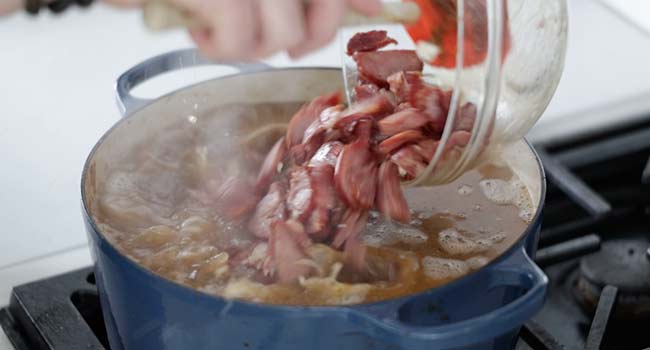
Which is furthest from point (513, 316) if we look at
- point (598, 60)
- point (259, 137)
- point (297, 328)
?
point (598, 60)

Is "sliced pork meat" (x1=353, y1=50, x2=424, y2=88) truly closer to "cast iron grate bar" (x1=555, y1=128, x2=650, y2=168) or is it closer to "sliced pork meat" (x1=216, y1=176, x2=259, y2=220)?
"sliced pork meat" (x1=216, y1=176, x2=259, y2=220)

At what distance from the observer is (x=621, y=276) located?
0.92 m

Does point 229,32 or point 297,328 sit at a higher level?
point 229,32

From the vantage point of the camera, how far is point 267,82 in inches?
35.2

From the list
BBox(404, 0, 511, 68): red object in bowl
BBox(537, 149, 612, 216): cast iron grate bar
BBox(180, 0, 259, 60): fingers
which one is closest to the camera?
BBox(180, 0, 259, 60): fingers

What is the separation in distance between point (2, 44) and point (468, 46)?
73 centimetres

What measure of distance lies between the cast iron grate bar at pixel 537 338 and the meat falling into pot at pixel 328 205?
97 mm

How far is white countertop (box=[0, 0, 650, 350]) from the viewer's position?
0.98m

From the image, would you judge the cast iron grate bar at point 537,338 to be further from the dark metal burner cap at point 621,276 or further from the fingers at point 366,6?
the fingers at point 366,6

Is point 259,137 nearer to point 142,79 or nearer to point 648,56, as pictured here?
point 142,79

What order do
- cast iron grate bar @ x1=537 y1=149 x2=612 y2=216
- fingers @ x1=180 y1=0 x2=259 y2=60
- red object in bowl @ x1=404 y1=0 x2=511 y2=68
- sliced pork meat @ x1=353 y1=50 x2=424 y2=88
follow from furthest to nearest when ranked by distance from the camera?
cast iron grate bar @ x1=537 y1=149 x2=612 y2=216 < sliced pork meat @ x1=353 y1=50 x2=424 y2=88 < red object in bowl @ x1=404 y1=0 x2=511 y2=68 < fingers @ x1=180 y1=0 x2=259 y2=60

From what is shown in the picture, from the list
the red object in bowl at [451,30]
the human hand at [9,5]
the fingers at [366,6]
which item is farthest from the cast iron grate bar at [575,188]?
the human hand at [9,5]

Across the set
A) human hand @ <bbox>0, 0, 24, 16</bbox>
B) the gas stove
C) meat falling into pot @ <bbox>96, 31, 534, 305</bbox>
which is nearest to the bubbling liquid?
meat falling into pot @ <bbox>96, 31, 534, 305</bbox>

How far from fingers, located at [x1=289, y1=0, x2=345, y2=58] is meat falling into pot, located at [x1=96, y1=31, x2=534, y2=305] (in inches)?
5.4
